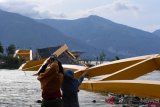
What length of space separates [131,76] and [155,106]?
440 inches

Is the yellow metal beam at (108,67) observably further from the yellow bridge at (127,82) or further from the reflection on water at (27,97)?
the reflection on water at (27,97)

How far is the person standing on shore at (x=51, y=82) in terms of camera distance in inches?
434

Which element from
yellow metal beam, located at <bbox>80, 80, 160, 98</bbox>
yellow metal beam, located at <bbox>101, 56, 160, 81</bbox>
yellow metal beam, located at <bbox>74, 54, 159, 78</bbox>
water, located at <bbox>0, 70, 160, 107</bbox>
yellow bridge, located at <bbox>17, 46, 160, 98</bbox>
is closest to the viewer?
yellow metal beam, located at <bbox>80, 80, 160, 98</bbox>

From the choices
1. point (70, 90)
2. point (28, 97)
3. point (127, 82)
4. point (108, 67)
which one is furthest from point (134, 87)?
point (28, 97)

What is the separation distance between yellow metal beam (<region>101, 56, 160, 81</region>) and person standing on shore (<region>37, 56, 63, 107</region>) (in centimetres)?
398

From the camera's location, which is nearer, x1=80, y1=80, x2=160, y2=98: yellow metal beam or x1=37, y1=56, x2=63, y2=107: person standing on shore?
x1=80, y1=80, x2=160, y2=98: yellow metal beam

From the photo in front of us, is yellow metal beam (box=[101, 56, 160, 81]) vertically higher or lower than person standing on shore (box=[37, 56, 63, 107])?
higher

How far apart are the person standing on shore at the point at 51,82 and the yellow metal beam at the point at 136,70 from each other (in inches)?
157

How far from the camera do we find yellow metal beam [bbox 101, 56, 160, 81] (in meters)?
15.2

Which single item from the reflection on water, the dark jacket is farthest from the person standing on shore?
the reflection on water

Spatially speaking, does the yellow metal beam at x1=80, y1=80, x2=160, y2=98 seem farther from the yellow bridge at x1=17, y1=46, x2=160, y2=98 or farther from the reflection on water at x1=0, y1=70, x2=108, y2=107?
the reflection on water at x1=0, y1=70, x2=108, y2=107

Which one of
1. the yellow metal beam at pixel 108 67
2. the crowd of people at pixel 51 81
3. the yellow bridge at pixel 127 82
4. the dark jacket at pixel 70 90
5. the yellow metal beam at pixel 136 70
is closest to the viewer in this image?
the yellow bridge at pixel 127 82

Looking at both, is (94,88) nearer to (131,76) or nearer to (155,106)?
(131,76)

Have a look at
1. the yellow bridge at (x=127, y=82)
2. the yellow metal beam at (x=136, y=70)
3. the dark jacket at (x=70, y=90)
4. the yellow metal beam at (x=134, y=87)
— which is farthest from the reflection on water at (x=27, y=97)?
the yellow metal beam at (x=134, y=87)
